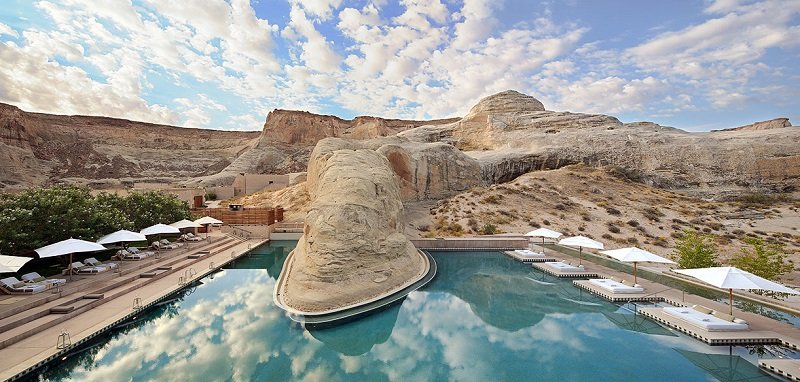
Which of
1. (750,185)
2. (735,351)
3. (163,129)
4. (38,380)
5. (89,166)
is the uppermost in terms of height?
(163,129)

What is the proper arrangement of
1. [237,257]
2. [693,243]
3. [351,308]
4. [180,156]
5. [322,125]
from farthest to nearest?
[322,125], [180,156], [237,257], [693,243], [351,308]

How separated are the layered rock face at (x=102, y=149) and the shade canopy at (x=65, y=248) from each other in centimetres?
4732

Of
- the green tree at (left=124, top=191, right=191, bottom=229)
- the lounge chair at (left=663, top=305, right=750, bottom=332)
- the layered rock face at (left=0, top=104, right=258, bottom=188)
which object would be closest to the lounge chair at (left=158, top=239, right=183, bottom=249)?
the green tree at (left=124, top=191, right=191, bottom=229)

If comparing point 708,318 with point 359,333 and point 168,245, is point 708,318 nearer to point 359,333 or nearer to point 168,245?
point 359,333

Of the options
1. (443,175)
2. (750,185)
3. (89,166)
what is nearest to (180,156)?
(89,166)

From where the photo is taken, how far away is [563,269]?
16.4m

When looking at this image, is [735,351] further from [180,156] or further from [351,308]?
[180,156]

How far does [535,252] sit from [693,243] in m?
7.00

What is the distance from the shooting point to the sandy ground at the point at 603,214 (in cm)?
2353

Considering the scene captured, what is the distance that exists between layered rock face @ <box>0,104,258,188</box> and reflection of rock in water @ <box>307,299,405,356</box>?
56315mm

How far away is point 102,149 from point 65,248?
7085cm

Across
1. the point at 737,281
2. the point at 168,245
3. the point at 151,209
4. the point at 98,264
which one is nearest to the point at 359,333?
→ the point at 737,281

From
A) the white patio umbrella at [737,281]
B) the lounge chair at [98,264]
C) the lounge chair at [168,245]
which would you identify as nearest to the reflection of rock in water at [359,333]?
the white patio umbrella at [737,281]

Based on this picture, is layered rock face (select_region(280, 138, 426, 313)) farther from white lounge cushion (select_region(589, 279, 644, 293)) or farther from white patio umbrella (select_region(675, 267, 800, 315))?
white patio umbrella (select_region(675, 267, 800, 315))
